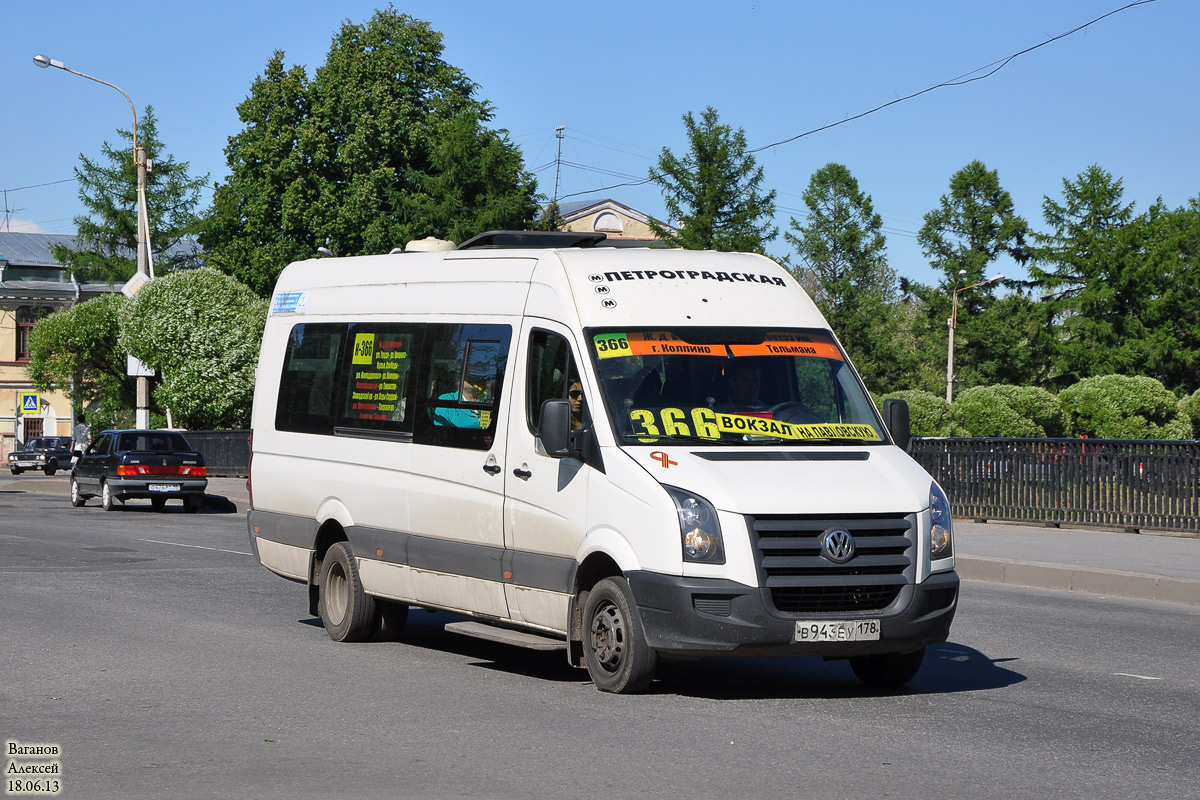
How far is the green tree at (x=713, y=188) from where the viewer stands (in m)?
54.8

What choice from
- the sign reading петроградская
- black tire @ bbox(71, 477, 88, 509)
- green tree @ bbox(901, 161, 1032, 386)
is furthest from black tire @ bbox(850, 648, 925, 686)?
green tree @ bbox(901, 161, 1032, 386)

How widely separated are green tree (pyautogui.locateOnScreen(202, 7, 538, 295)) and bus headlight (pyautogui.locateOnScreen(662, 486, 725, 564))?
48518mm

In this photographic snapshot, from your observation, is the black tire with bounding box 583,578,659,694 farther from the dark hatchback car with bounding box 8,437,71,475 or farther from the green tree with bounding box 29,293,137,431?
the dark hatchback car with bounding box 8,437,71,475

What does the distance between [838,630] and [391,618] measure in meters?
4.11

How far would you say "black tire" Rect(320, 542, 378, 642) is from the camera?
10.7 meters

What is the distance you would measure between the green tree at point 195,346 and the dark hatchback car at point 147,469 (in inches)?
716

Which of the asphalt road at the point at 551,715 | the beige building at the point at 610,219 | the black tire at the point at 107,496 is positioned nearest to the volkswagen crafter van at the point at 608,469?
the asphalt road at the point at 551,715

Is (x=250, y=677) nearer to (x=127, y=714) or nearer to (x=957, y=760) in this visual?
(x=127, y=714)

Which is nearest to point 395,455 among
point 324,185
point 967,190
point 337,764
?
point 337,764

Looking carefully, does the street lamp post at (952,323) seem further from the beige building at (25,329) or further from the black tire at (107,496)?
the black tire at (107,496)

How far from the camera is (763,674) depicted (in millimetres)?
9398

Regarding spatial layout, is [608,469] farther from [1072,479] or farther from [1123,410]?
[1123,410]

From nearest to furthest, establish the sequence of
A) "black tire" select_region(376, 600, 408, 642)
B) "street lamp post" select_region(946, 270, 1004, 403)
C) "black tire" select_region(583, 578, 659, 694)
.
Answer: "black tire" select_region(583, 578, 659, 694) → "black tire" select_region(376, 600, 408, 642) → "street lamp post" select_region(946, 270, 1004, 403)

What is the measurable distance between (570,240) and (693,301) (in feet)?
6.36
